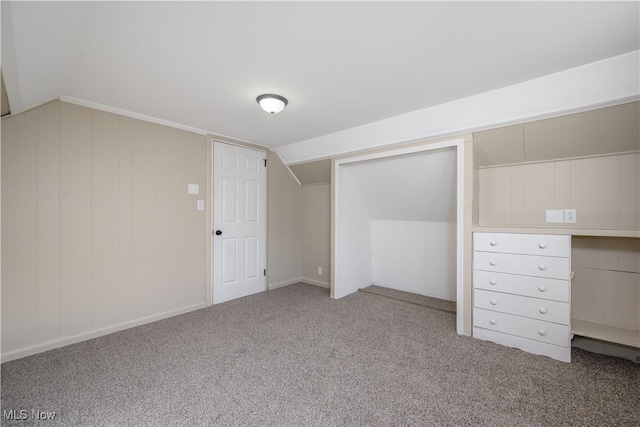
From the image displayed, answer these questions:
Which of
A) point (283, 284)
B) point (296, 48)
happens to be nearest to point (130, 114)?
point (296, 48)

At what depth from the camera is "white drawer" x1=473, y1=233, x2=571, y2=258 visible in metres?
2.19

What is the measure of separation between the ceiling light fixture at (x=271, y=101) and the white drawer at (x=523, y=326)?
2573mm

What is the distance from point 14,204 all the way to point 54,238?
366 millimetres

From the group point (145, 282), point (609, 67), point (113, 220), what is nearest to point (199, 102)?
point (113, 220)

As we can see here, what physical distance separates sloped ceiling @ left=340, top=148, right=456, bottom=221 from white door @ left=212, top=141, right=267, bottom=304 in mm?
1332

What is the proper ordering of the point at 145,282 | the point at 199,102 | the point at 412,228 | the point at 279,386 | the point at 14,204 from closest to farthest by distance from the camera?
the point at 279,386 < the point at 14,204 < the point at 199,102 < the point at 145,282 < the point at 412,228

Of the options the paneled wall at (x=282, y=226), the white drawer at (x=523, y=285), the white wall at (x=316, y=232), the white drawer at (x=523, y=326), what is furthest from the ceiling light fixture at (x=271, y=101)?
the white drawer at (x=523, y=326)

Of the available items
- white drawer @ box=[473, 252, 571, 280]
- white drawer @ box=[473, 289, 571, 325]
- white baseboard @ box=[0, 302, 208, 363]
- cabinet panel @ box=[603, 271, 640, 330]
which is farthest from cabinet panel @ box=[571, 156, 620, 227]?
white baseboard @ box=[0, 302, 208, 363]

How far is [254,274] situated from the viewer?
156 inches

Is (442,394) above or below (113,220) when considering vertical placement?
below

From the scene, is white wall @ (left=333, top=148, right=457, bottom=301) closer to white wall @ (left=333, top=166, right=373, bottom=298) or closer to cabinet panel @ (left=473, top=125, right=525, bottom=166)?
white wall @ (left=333, top=166, right=373, bottom=298)

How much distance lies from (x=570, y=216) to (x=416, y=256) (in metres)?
1.74

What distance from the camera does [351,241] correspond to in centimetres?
388

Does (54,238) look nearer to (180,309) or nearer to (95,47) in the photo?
(180,309)
